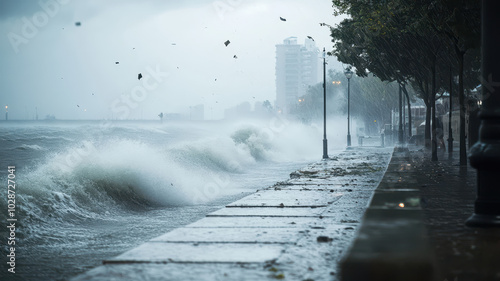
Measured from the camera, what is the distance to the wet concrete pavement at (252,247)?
6094 mm

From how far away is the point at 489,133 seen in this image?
8555mm

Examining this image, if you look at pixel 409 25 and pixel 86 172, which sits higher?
pixel 409 25

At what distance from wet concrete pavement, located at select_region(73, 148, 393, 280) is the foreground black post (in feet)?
5.98

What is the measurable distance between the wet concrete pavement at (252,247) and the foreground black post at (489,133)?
1822 mm

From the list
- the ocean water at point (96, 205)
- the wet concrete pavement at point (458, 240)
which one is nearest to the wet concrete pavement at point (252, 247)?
the wet concrete pavement at point (458, 240)

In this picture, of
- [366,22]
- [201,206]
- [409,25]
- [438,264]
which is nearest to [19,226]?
[201,206]

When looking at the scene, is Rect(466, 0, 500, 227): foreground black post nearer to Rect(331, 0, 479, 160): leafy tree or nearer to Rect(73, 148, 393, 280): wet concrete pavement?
Rect(73, 148, 393, 280): wet concrete pavement

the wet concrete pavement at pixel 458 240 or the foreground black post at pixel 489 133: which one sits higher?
the foreground black post at pixel 489 133

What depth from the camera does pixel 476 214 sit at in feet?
29.3

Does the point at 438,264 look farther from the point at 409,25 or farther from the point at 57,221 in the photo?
the point at 409,25

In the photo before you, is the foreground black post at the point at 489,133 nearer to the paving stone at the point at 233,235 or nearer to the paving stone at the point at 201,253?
the paving stone at the point at 233,235

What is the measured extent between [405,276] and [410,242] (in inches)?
68.4

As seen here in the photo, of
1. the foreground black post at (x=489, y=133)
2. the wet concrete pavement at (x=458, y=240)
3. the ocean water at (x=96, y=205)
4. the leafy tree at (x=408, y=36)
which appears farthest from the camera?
the leafy tree at (x=408, y=36)

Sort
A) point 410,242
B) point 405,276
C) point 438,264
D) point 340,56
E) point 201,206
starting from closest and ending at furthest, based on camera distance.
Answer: point 405,276 < point 438,264 < point 410,242 < point 201,206 < point 340,56
